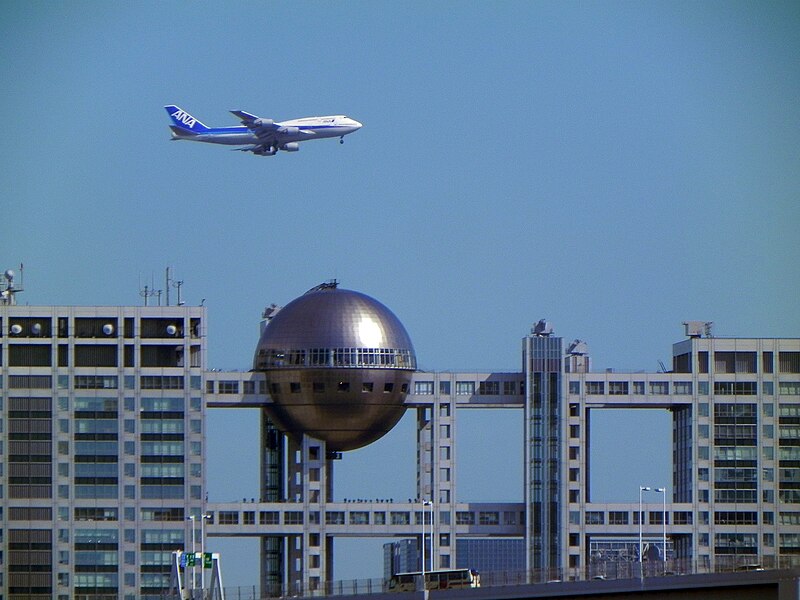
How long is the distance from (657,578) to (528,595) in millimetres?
9927

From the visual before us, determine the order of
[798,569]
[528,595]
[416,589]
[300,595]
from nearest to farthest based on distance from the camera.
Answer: [798,569]
[528,595]
[416,589]
[300,595]

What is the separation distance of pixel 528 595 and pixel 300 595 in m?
29.6

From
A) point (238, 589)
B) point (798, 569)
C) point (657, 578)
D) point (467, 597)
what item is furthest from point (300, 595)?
point (798, 569)

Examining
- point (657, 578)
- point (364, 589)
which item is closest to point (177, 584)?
point (364, 589)

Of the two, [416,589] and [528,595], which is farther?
[416,589]

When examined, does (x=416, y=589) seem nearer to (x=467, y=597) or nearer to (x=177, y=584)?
(x=467, y=597)

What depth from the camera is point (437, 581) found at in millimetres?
150875

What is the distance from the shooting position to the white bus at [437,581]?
14800 centimetres

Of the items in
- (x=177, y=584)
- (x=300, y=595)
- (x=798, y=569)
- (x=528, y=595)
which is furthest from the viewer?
(x=177, y=584)

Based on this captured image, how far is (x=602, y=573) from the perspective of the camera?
136375mm

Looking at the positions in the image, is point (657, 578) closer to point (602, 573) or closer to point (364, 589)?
point (602, 573)

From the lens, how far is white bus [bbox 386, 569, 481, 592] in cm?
14800

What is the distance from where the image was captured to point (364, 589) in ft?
482

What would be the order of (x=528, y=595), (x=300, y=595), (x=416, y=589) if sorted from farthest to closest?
(x=300, y=595), (x=416, y=589), (x=528, y=595)
